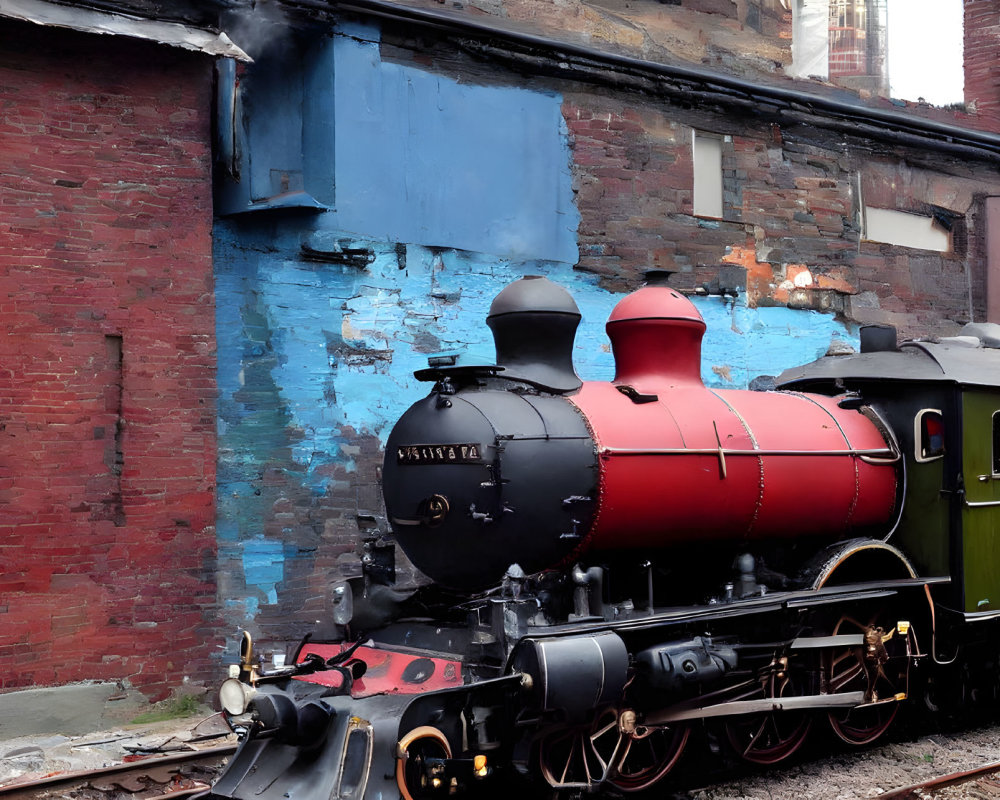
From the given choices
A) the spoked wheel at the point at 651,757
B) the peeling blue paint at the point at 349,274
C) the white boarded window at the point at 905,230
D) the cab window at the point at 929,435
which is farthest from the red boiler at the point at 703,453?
the white boarded window at the point at 905,230

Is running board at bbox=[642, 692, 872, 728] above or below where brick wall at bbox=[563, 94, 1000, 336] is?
below

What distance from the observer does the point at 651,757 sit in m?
6.21

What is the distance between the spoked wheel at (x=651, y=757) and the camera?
5.96m

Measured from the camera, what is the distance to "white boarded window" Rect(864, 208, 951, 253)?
13.0 m

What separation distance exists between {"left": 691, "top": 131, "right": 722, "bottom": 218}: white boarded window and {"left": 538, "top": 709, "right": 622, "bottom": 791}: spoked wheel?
707 centimetres

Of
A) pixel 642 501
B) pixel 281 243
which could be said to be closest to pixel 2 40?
pixel 281 243

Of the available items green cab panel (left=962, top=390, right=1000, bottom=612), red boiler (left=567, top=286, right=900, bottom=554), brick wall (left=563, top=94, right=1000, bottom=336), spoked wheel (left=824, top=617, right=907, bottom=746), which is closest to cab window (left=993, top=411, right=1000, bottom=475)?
green cab panel (left=962, top=390, right=1000, bottom=612)

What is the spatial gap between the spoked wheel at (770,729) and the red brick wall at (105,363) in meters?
4.30

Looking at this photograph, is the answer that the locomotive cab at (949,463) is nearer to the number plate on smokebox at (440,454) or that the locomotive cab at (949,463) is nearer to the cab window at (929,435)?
the cab window at (929,435)

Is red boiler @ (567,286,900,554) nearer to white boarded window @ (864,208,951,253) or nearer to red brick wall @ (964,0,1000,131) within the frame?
white boarded window @ (864,208,951,253)

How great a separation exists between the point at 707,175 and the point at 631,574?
665 centimetres

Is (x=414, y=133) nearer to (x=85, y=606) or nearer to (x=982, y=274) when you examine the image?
(x=85, y=606)

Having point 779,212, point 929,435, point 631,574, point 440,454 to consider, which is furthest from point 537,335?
point 779,212

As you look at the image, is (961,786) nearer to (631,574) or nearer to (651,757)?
(651,757)
